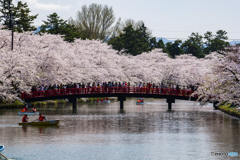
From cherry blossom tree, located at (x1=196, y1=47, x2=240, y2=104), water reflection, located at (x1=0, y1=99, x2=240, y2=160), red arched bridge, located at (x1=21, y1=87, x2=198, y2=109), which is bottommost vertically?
water reflection, located at (x1=0, y1=99, x2=240, y2=160)

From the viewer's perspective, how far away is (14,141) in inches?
1328

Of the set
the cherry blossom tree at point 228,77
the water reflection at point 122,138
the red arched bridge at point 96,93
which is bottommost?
the water reflection at point 122,138

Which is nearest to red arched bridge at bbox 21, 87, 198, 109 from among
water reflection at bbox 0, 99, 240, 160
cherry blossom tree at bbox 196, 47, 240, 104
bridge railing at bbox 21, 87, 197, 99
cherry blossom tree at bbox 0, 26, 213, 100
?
bridge railing at bbox 21, 87, 197, 99

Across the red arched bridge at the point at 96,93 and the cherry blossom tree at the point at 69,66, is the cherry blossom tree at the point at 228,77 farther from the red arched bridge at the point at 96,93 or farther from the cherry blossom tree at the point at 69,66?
the red arched bridge at the point at 96,93

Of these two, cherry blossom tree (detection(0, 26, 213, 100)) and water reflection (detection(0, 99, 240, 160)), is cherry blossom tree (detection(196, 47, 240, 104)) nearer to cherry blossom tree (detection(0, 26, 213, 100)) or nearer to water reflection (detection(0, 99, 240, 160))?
water reflection (detection(0, 99, 240, 160))

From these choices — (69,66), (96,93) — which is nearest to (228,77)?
(96,93)

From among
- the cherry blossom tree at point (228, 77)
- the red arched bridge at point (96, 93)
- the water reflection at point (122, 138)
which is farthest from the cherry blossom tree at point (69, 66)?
the water reflection at point (122, 138)

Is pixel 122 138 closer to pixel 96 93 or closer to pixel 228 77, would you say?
pixel 228 77

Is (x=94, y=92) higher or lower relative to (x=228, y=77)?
lower

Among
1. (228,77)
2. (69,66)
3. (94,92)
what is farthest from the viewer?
(69,66)

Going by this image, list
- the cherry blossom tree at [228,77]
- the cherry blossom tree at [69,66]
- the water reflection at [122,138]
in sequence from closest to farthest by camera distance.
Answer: the water reflection at [122,138]
the cherry blossom tree at [228,77]
the cherry blossom tree at [69,66]

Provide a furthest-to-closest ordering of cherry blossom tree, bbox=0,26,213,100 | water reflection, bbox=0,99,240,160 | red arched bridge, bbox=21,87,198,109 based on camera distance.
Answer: red arched bridge, bbox=21,87,198,109 < cherry blossom tree, bbox=0,26,213,100 < water reflection, bbox=0,99,240,160

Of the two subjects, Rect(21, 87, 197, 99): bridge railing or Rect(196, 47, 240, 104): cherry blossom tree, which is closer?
Rect(196, 47, 240, 104): cherry blossom tree

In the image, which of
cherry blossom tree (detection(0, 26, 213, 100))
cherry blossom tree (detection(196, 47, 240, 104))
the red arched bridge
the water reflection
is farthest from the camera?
the red arched bridge
